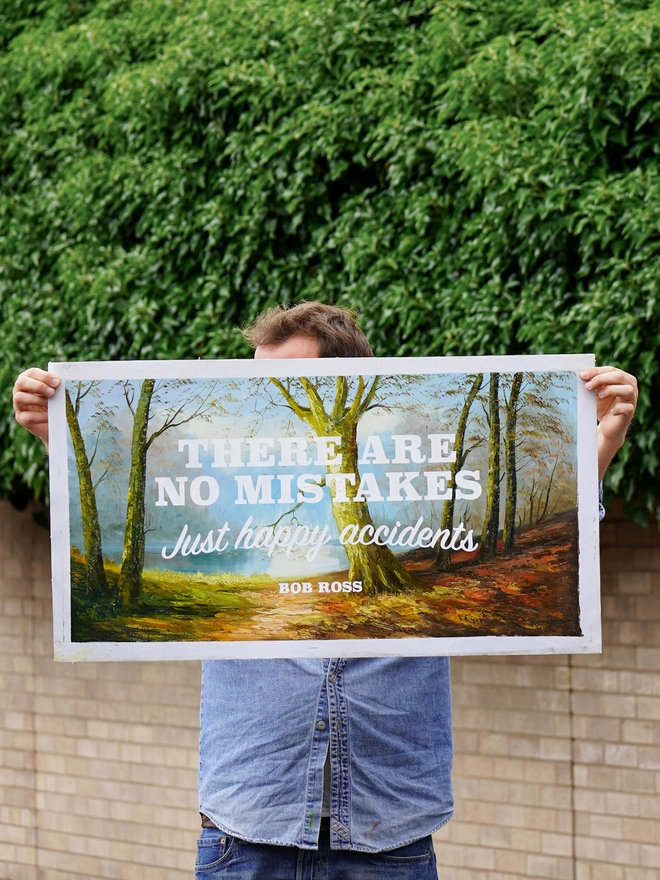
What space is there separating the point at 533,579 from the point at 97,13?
5123 mm

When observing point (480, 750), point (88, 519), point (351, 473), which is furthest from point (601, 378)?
point (480, 750)

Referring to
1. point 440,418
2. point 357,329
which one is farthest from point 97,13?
point 440,418

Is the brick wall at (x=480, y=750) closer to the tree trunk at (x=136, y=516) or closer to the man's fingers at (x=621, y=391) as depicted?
the man's fingers at (x=621, y=391)

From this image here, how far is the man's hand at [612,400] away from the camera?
213 centimetres

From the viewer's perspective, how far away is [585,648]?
7.01 feet

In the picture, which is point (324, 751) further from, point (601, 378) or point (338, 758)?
point (601, 378)

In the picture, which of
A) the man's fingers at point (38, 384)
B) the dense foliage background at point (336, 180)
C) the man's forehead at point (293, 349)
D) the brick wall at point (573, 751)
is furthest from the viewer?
the brick wall at point (573, 751)

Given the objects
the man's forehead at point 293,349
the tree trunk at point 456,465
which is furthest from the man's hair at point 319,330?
the tree trunk at point 456,465

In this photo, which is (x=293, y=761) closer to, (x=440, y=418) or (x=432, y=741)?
(x=432, y=741)

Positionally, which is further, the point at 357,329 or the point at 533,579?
the point at 357,329

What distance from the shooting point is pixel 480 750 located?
513 centimetres

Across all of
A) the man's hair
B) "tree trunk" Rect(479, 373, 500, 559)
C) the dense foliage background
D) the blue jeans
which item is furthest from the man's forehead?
the dense foliage background

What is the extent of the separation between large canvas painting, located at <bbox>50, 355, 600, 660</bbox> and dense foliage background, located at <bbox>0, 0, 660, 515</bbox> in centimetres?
203

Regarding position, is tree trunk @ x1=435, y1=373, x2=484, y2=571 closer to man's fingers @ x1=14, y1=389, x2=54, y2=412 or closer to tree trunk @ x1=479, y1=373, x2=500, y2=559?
tree trunk @ x1=479, y1=373, x2=500, y2=559
